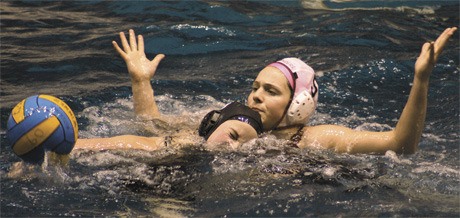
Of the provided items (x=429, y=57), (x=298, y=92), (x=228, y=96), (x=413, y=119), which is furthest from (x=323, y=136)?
(x=228, y=96)

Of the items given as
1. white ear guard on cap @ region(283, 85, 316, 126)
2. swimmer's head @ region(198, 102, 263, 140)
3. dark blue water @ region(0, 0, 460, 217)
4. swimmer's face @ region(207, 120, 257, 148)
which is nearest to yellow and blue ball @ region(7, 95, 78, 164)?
dark blue water @ region(0, 0, 460, 217)

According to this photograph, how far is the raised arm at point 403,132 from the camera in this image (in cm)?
489

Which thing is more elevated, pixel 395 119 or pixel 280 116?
pixel 280 116

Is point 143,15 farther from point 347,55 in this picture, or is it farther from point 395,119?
point 395,119

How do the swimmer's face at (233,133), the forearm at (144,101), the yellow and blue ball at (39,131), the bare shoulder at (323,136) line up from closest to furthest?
1. the yellow and blue ball at (39,131)
2. the swimmer's face at (233,133)
3. the bare shoulder at (323,136)
4. the forearm at (144,101)

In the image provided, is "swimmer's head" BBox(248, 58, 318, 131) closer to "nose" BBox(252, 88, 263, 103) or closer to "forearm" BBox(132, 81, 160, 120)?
"nose" BBox(252, 88, 263, 103)

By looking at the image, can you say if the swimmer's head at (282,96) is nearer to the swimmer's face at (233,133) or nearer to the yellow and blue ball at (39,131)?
the swimmer's face at (233,133)

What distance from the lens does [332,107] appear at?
734cm

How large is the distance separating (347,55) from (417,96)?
371 centimetres

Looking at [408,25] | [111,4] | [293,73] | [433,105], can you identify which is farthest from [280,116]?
[111,4]

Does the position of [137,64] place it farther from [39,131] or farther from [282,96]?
[39,131]

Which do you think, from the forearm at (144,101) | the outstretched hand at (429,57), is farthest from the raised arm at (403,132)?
the forearm at (144,101)

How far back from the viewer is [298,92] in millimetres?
5859

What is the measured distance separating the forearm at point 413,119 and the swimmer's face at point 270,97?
0.90 meters
